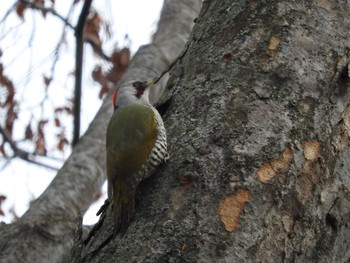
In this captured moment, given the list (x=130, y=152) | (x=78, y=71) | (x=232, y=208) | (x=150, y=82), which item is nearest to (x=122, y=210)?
(x=232, y=208)

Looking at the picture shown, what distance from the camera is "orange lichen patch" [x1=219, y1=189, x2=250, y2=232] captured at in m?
2.21

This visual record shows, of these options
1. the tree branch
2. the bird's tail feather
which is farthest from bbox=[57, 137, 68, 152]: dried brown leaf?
the bird's tail feather

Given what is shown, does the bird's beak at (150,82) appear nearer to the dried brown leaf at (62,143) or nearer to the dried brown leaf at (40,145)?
the dried brown leaf at (40,145)

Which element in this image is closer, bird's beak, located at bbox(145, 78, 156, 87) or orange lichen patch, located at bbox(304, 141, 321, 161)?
orange lichen patch, located at bbox(304, 141, 321, 161)

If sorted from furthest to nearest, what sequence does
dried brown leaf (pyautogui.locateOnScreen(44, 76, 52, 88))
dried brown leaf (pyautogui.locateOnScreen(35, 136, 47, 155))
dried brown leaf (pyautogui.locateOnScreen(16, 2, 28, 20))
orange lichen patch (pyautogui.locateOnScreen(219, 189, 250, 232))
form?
dried brown leaf (pyautogui.locateOnScreen(35, 136, 47, 155)) → dried brown leaf (pyautogui.locateOnScreen(44, 76, 52, 88)) → dried brown leaf (pyautogui.locateOnScreen(16, 2, 28, 20)) → orange lichen patch (pyautogui.locateOnScreen(219, 189, 250, 232))

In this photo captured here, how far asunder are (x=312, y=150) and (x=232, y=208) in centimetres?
44

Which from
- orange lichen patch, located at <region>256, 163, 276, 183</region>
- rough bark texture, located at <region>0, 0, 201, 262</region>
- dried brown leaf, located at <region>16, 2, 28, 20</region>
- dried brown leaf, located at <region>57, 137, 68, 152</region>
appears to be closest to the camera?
orange lichen patch, located at <region>256, 163, 276, 183</region>

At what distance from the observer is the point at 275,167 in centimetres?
237

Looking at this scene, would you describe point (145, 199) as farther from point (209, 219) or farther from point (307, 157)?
point (307, 157)

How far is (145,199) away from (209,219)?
33 centimetres

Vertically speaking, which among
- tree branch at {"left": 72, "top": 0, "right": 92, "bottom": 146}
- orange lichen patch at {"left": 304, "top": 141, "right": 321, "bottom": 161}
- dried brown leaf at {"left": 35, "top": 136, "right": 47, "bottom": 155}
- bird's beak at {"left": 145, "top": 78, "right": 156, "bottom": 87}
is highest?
dried brown leaf at {"left": 35, "top": 136, "right": 47, "bottom": 155}

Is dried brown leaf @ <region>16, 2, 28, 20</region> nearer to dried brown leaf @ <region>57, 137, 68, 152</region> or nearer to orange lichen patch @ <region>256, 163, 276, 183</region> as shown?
dried brown leaf @ <region>57, 137, 68, 152</region>

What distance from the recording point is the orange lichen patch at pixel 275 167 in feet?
7.69

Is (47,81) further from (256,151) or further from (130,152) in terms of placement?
(256,151)
